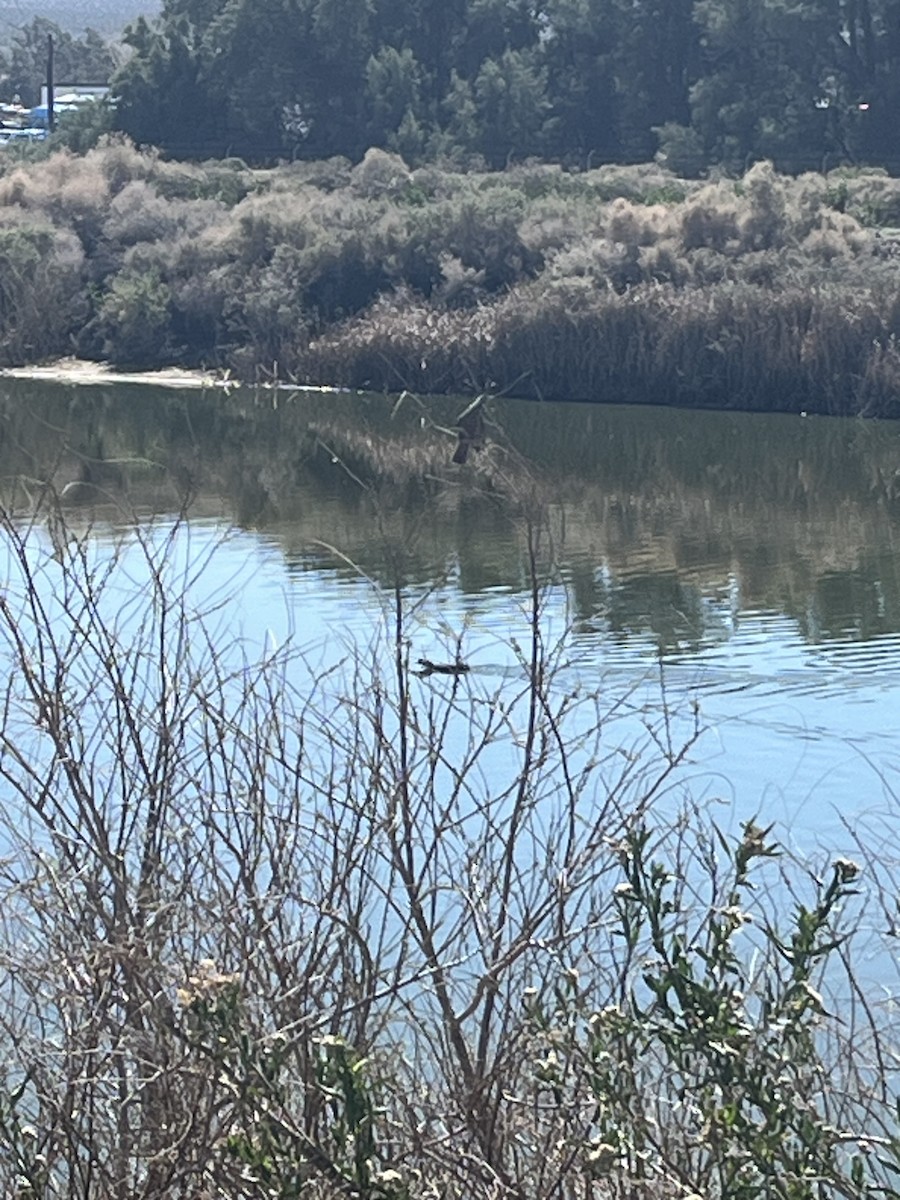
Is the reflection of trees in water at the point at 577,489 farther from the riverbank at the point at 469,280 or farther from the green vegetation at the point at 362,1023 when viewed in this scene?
the green vegetation at the point at 362,1023

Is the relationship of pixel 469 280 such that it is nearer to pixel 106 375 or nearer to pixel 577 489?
pixel 106 375

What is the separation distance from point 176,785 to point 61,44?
92.4 meters

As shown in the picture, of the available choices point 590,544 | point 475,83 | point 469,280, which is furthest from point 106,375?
point 475,83

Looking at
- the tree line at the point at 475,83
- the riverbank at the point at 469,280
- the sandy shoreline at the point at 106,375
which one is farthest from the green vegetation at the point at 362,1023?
the tree line at the point at 475,83

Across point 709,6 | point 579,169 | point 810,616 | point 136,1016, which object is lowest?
point 810,616

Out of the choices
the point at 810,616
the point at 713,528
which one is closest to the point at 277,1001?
the point at 810,616

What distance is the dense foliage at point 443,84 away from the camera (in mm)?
52812

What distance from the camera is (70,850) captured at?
4703 mm

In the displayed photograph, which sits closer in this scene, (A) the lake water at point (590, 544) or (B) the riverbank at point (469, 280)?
(A) the lake water at point (590, 544)

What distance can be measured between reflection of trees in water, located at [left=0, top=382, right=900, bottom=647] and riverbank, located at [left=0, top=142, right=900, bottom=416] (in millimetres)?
1479

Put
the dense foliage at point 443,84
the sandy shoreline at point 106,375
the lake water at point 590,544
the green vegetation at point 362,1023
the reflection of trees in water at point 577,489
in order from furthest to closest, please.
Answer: the dense foliage at point 443,84, the sandy shoreline at point 106,375, the reflection of trees in water at point 577,489, the lake water at point 590,544, the green vegetation at point 362,1023

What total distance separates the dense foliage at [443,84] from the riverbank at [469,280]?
531cm

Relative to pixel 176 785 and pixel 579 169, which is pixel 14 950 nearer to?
pixel 176 785

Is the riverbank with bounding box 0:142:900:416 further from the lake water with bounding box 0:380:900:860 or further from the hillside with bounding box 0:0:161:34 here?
the hillside with bounding box 0:0:161:34
